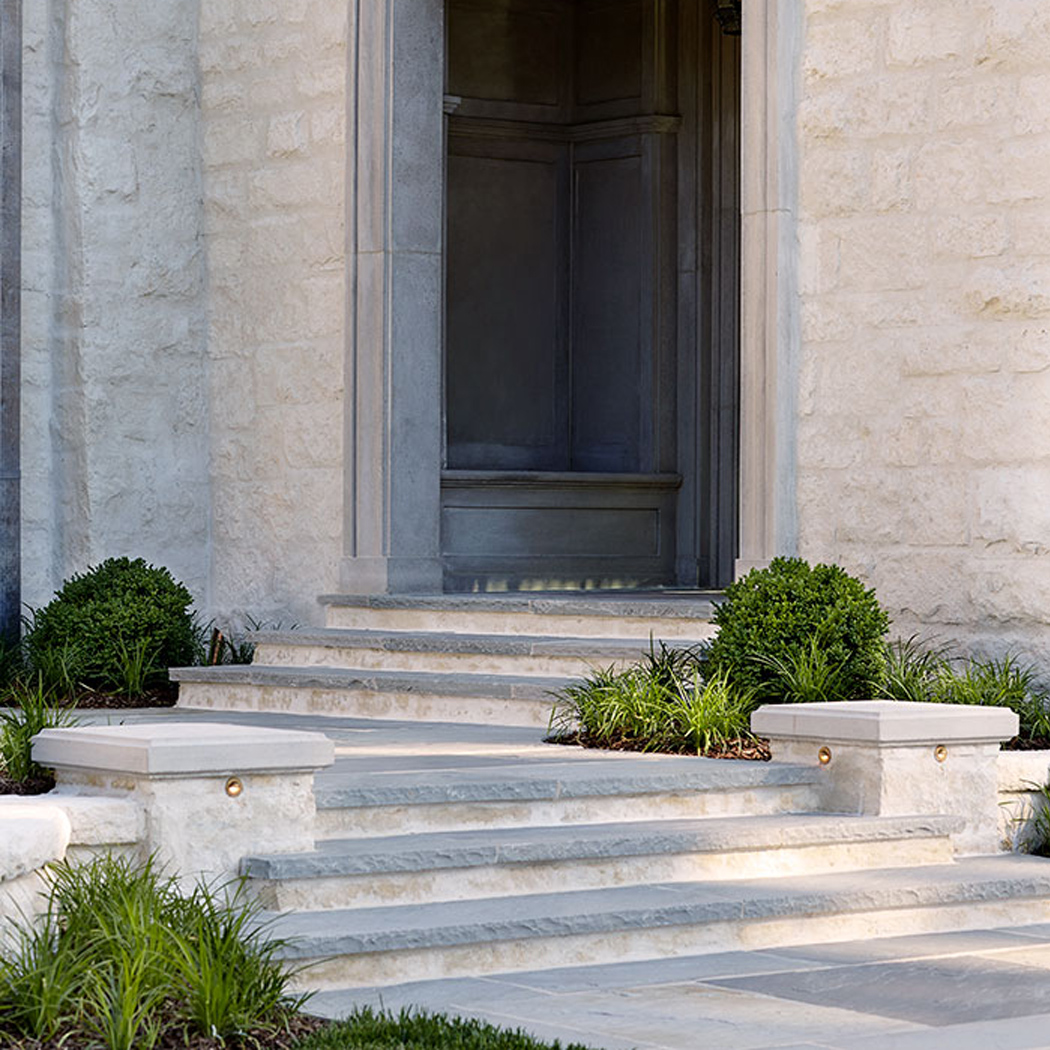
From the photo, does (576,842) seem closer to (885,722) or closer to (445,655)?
(885,722)

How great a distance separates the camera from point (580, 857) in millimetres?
6699

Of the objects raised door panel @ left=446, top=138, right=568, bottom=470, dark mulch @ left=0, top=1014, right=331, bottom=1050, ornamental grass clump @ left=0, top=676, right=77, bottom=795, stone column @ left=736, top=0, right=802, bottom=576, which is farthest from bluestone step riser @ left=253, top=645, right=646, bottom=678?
dark mulch @ left=0, top=1014, right=331, bottom=1050

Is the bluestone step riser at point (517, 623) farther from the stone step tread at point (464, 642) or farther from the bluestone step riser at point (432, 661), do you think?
the bluestone step riser at point (432, 661)

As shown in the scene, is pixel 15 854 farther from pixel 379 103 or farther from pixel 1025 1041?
pixel 379 103

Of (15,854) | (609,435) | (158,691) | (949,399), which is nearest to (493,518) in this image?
(609,435)

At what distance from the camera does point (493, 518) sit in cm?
1223

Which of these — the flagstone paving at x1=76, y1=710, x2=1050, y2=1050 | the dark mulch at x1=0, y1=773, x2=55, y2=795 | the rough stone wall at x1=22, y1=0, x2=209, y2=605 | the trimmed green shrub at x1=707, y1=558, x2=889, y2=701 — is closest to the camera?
the flagstone paving at x1=76, y1=710, x2=1050, y2=1050

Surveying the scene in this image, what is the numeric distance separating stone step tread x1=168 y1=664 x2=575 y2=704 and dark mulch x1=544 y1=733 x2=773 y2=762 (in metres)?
0.59

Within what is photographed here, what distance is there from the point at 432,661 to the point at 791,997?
4603 millimetres

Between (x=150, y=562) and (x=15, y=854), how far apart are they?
6.50 m

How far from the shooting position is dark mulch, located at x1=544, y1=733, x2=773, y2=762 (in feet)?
26.6

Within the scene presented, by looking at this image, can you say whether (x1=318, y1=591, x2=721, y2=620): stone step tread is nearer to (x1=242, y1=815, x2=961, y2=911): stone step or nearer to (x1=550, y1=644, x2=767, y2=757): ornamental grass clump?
(x1=550, y1=644, x2=767, y2=757): ornamental grass clump

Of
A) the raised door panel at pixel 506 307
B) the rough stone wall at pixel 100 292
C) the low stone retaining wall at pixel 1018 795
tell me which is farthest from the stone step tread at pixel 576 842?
the raised door panel at pixel 506 307

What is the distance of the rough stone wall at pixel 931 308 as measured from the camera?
8.90m
